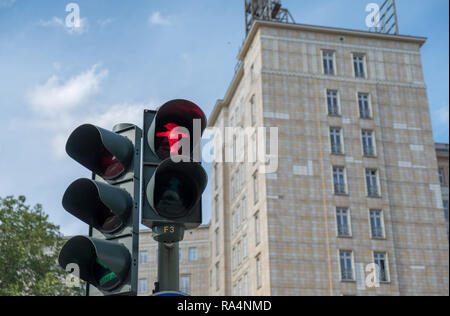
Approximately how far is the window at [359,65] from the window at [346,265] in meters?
15.0

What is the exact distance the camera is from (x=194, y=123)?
248 inches

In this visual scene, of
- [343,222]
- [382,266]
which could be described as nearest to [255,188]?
[343,222]

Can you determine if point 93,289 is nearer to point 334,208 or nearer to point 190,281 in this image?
point 334,208

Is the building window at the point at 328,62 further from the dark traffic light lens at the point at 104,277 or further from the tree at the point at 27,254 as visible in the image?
the dark traffic light lens at the point at 104,277

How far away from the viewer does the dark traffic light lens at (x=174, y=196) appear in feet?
19.7

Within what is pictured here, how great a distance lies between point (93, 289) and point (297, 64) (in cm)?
4817

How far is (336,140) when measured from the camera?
5159 cm

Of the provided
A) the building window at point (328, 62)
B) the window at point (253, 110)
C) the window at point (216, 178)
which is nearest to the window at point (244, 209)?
the window at point (253, 110)

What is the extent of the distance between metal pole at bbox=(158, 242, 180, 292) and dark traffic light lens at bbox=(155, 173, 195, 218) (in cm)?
36

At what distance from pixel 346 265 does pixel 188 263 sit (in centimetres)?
3554

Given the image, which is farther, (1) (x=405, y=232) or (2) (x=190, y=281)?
(2) (x=190, y=281)

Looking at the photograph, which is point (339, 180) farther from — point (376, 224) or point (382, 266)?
point (382, 266)

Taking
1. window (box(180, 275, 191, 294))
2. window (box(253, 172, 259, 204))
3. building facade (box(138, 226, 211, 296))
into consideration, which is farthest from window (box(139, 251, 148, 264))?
window (box(253, 172, 259, 204))
